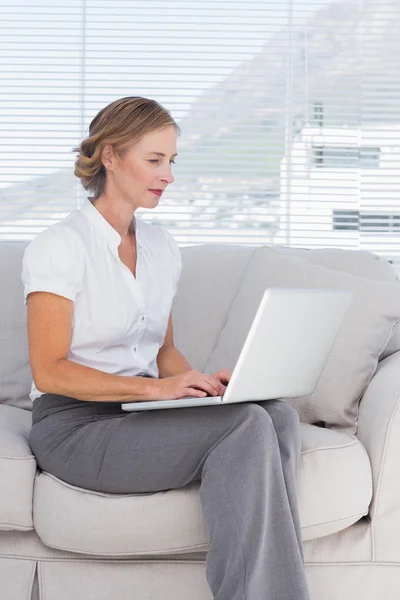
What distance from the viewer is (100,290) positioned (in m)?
2.10

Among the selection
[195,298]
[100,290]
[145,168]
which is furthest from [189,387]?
[195,298]

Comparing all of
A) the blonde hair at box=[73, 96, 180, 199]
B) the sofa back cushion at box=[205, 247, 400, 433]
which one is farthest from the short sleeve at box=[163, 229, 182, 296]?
the blonde hair at box=[73, 96, 180, 199]

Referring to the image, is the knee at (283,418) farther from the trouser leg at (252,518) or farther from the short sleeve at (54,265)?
the short sleeve at (54,265)

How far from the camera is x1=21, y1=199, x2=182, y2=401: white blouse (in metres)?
2.01

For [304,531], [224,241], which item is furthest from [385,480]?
[224,241]

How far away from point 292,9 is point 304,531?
2.44m

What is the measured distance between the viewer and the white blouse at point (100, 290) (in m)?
2.01

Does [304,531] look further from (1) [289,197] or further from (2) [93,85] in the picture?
(2) [93,85]

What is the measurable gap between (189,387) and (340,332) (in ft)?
2.09

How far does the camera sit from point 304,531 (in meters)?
1.92

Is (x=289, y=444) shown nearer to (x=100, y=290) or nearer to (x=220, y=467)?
(x=220, y=467)

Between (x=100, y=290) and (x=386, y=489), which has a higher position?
(x=100, y=290)

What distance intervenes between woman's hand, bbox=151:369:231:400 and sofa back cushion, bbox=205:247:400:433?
0.50 m

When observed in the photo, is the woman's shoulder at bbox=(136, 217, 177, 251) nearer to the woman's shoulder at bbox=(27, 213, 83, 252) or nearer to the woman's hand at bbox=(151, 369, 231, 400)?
the woman's shoulder at bbox=(27, 213, 83, 252)
